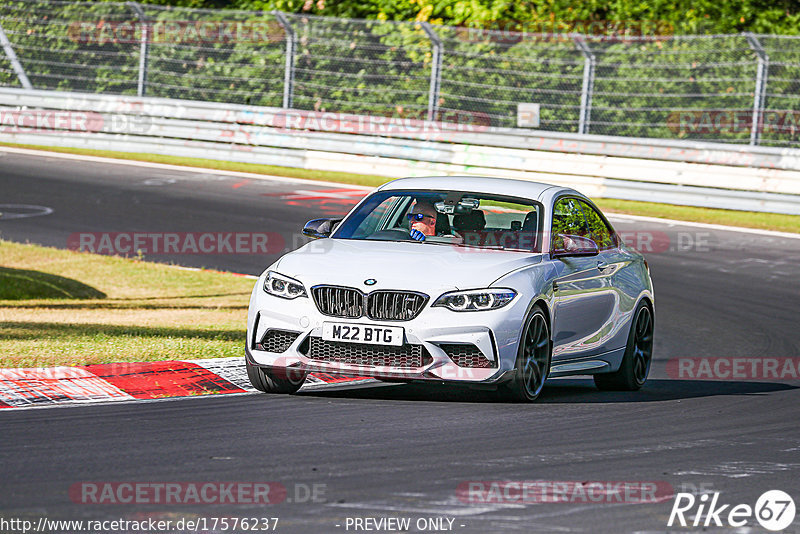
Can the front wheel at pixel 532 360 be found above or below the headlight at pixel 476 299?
below

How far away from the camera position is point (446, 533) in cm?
549

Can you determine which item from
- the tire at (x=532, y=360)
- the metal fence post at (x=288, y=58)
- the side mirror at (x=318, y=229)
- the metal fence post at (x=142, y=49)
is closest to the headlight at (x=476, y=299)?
the tire at (x=532, y=360)

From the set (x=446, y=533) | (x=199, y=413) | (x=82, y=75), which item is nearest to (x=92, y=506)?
(x=446, y=533)

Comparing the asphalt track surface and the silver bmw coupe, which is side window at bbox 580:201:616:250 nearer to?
the silver bmw coupe

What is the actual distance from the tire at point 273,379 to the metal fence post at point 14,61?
21327 mm

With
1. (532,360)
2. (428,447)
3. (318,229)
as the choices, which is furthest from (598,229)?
(428,447)

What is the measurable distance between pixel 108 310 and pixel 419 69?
1278cm

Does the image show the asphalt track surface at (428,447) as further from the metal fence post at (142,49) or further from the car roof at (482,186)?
the metal fence post at (142,49)

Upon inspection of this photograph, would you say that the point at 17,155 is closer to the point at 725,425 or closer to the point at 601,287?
the point at 601,287

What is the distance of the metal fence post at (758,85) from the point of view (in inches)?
886

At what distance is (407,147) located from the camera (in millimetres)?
25156

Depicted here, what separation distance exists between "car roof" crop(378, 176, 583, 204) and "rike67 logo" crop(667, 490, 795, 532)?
380cm

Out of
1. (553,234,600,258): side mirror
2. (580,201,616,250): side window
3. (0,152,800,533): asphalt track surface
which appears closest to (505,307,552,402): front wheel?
(0,152,800,533): asphalt track surface

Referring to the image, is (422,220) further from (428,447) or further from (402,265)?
(428,447)
